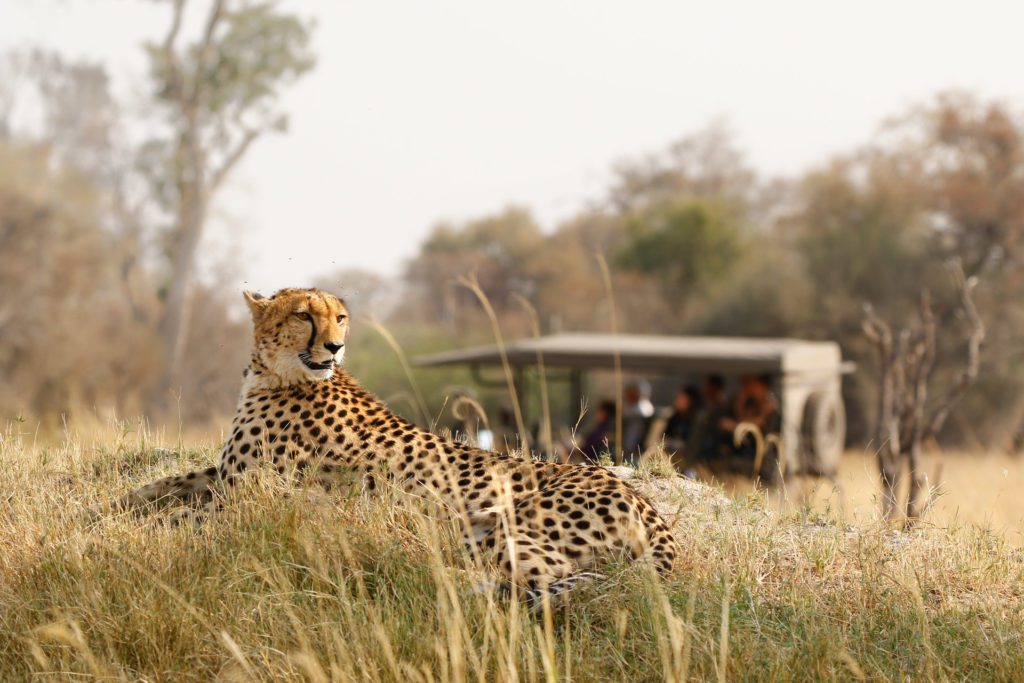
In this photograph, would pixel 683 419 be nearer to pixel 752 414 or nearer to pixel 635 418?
pixel 635 418

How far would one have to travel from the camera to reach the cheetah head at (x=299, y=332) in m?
4.11

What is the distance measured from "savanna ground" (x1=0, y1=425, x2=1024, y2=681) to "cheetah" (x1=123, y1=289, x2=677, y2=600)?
0.10m

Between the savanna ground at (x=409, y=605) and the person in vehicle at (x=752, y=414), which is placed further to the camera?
the person in vehicle at (x=752, y=414)

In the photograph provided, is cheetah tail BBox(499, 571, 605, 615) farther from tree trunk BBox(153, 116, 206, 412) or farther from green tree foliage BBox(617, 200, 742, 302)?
green tree foliage BBox(617, 200, 742, 302)

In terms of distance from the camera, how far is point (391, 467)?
4.04m

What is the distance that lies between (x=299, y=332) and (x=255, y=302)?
195 mm

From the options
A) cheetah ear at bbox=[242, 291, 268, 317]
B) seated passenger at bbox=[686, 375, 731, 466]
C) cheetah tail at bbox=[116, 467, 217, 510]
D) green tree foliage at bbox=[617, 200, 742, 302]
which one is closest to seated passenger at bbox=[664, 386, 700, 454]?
seated passenger at bbox=[686, 375, 731, 466]

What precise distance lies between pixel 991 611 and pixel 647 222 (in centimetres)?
3271

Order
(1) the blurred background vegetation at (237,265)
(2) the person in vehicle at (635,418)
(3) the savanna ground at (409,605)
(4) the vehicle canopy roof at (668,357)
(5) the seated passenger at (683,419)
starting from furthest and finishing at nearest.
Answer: (1) the blurred background vegetation at (237,265)
(4) the vehicle canopy roof at (668,357)
(5) the seated passenger at (683,419)
(2) the person in vehicle at (635,418)
(3) the savanna ground at (409,605)

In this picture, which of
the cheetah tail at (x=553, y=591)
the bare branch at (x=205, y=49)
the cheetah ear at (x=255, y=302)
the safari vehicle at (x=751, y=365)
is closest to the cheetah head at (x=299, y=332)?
the cheetah ear at (x=255, y=302)

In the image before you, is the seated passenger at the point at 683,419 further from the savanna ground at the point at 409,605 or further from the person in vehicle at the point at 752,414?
the savanna ground at the point at 409,605

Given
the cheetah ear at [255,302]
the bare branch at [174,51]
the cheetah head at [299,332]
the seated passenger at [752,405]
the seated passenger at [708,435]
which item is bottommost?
the seated passenger at [708,435]

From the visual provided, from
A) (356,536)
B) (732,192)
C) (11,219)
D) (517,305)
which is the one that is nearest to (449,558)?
(356,536)

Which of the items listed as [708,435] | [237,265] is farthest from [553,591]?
[237,265]
